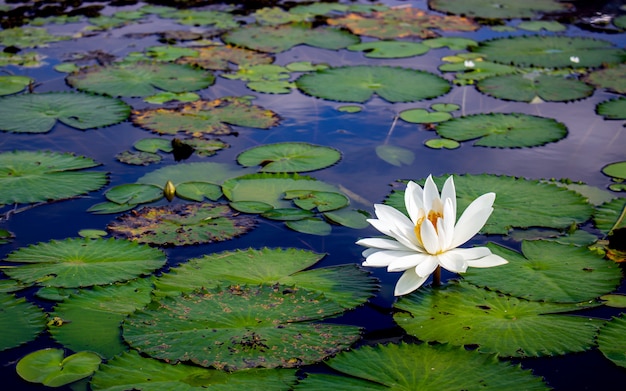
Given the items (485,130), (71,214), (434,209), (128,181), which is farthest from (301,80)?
(434,209)

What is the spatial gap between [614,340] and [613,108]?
106 inches

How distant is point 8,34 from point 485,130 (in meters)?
4.71

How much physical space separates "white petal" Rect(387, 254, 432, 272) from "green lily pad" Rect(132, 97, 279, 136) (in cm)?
217

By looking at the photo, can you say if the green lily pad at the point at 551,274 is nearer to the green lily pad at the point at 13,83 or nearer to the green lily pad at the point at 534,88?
the green lily pad at the point at 534,88

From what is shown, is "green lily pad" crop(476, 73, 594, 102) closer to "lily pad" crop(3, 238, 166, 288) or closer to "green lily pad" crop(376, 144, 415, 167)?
"green lily pad" crop(376, 144, 415, 167)

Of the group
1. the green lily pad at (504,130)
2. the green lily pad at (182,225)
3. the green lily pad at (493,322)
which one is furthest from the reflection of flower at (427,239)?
the green lily pad at (504,130)

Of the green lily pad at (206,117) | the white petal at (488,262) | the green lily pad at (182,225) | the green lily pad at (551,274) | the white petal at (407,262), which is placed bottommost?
the green lily pad at (182,225)

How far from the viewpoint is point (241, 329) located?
2.46m

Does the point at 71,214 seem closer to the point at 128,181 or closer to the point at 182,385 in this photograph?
the point at 128,181

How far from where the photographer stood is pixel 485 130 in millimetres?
4383

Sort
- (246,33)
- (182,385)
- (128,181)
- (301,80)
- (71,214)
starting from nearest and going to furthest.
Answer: (182,385)
(71,214)
(128,181)
(301,80)
(246,33)

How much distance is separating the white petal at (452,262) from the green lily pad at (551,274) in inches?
10.2

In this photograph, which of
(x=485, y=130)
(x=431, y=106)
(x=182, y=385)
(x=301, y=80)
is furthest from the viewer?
(x=301, y=80)

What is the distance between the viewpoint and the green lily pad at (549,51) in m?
5.64
